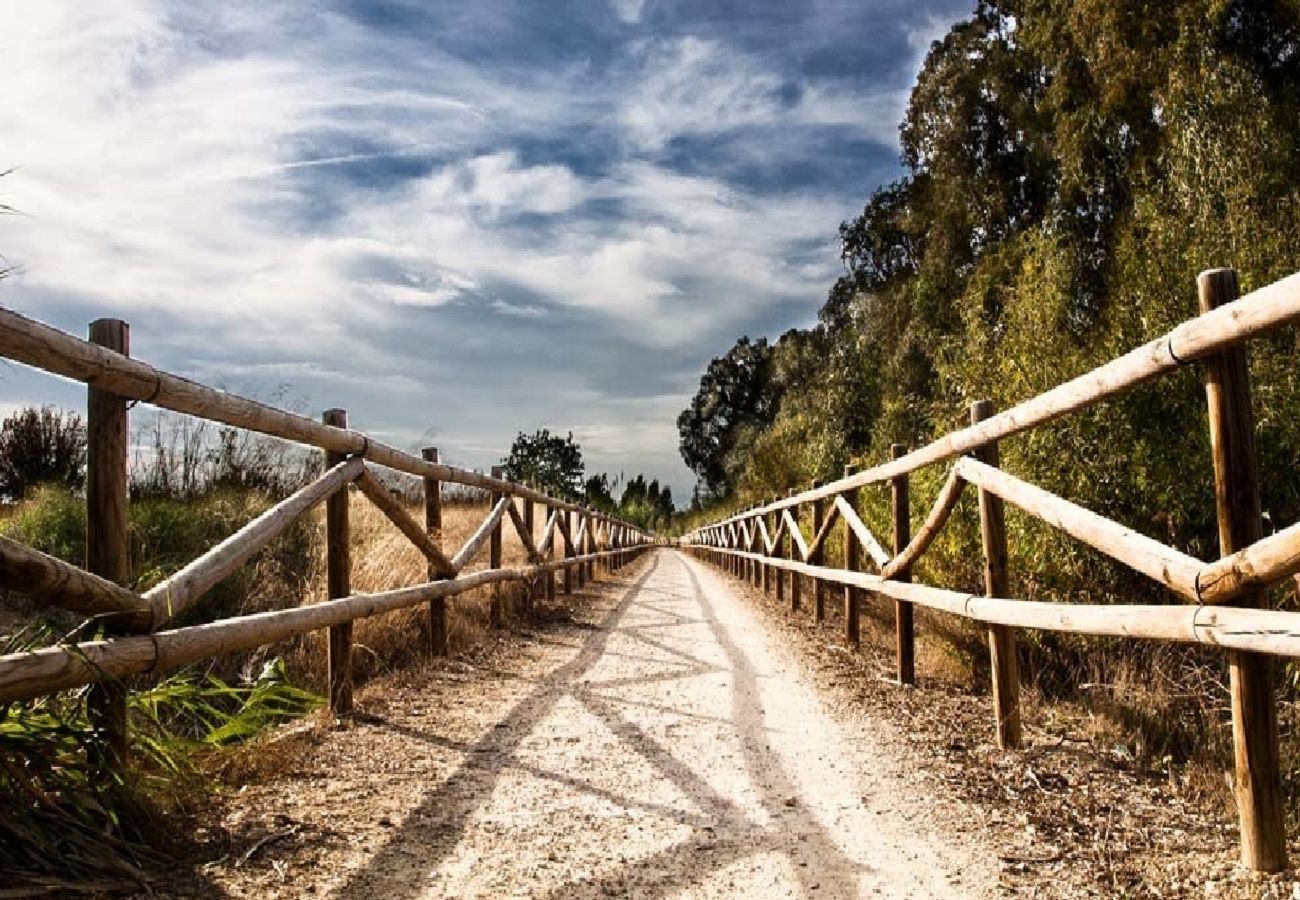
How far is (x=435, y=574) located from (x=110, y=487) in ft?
11.4

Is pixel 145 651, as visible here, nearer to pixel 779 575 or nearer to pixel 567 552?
pixel 567 552

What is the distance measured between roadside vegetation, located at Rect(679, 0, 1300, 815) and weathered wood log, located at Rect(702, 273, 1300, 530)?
1.31 meters

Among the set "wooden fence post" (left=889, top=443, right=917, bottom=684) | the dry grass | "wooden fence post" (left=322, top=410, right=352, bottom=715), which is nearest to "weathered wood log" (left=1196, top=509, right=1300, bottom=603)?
"wooden fence post" (left=889, top=443, right=917, bottom=684)

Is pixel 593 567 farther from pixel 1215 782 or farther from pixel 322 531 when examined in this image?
pixel 1215 782

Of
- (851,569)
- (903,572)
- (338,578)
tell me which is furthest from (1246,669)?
(851,569)

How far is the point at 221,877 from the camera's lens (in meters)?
2.65

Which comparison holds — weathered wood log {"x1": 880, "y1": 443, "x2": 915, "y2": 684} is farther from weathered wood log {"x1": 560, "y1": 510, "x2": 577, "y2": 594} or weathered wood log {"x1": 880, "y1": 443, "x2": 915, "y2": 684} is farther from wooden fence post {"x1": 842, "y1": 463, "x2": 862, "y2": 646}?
weathered wood log {"x1": 560, "y1": 510, "x2": 577, "y2": 594}

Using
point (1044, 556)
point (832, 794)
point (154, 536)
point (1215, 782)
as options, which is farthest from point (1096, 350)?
point (154, 536)

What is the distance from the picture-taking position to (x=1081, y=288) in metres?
19.8

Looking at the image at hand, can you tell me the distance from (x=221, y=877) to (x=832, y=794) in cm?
205

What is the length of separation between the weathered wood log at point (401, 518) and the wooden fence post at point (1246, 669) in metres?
3.64

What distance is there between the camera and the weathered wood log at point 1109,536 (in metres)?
2.64

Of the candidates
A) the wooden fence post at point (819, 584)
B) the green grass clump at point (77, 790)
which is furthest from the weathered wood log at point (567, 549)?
the green grass clump at point (77, 790)

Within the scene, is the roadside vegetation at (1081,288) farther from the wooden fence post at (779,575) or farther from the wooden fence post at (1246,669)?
the wooden fence post at (779,575)
